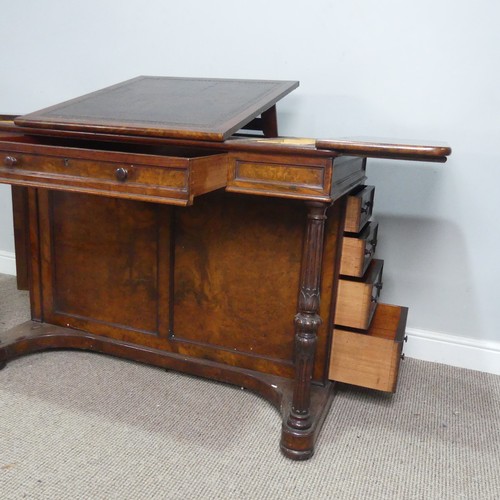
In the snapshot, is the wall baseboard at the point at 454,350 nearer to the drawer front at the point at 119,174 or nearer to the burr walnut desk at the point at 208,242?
the burr walnut desk at the point at 208,242

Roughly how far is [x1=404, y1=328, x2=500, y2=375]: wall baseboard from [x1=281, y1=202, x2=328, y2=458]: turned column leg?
0.73 meters

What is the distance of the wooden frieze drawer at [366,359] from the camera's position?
1.57 meters

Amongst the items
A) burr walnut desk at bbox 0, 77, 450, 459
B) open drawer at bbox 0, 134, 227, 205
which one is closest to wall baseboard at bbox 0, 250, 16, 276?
burr walnut desk at bbox 0, 77, 450, 459

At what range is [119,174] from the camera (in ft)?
3.91

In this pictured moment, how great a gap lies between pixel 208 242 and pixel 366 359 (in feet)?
1.95

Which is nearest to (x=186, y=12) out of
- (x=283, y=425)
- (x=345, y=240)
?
(x=345, y=240)

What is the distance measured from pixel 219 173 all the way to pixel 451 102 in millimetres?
943

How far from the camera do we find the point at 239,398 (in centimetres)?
168

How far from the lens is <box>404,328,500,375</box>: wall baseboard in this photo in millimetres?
1927

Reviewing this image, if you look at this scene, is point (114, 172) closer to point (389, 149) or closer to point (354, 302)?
point (389, 149)

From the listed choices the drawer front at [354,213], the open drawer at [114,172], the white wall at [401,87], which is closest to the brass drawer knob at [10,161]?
the open drawer at [114,172]

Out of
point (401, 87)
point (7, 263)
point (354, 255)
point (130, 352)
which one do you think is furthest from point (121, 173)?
point (7, 263)

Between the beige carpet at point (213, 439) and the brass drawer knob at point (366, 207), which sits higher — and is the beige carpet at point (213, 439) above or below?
below

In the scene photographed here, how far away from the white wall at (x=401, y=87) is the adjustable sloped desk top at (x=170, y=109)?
229mm
